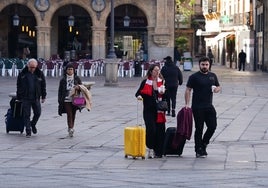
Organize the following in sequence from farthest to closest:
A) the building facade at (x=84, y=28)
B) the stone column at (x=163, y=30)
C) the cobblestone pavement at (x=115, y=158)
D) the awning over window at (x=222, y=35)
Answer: the awning over window at (x=222, y=35) → the building facade at (x=84, y=28) → the stone column at (x=163, y=30) → the cobblestone pavement at (x=115, y=158)

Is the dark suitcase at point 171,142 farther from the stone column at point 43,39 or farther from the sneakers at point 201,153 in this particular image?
the stone column at point 43,39

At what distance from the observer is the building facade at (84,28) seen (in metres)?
52.1

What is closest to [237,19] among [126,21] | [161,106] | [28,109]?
[126,21]

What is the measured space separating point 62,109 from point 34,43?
37.4 metres

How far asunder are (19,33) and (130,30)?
7.15m

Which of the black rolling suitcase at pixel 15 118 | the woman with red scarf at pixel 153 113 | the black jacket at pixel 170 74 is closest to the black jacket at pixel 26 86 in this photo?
the black rolling suitcase at pixel 15 118

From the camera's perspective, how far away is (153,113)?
15305mm

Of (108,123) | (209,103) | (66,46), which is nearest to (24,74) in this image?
(108,123)

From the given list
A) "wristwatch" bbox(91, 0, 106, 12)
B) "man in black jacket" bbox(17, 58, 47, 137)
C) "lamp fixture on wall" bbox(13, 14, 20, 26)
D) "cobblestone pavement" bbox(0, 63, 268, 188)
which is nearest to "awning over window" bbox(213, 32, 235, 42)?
"wristwatch" bbox(91, 0, 106, 12)

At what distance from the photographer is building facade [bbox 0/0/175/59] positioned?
52.1m

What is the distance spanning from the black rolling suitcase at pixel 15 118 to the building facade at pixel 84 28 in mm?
31804

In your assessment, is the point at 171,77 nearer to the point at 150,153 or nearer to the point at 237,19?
the point at 150,153

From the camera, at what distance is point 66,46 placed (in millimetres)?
56938

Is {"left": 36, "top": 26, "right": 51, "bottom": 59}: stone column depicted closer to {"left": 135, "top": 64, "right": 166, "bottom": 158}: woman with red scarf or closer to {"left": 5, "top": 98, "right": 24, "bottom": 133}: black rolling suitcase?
{"left": 5, "top": 98, "right": 24, "bottom": 133}: black rolling suitcase
